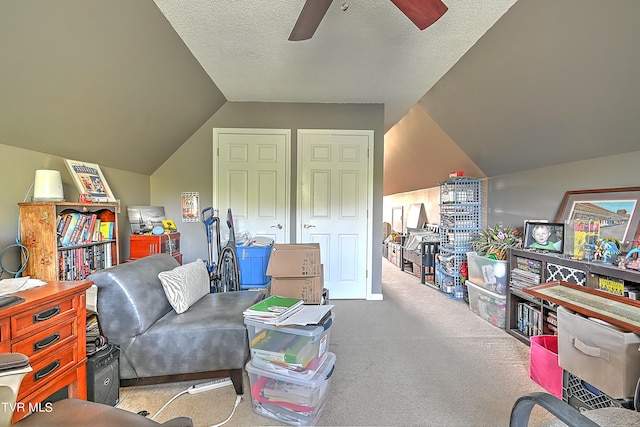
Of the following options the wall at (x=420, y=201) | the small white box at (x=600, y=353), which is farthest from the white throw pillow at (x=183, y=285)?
the wall at (x=420, y=201)

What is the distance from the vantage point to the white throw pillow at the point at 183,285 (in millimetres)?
1942

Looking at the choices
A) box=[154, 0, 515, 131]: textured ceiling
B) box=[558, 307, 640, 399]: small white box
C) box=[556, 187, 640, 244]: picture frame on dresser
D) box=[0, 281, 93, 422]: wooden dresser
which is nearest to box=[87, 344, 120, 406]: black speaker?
box=[0, 281, 93, 422]: wooden dresser

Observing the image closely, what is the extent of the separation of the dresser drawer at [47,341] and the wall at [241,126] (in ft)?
7.63

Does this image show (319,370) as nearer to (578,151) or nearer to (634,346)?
(634,346)

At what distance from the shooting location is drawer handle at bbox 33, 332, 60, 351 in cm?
123

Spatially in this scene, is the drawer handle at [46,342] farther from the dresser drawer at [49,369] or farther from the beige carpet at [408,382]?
the beige carpet at [408,382]

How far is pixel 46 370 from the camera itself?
4.12 feet

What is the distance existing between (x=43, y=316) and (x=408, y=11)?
228 cm

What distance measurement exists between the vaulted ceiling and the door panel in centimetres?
55

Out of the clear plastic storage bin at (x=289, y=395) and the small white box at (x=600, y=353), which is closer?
the small white box at (x=600, y=353)

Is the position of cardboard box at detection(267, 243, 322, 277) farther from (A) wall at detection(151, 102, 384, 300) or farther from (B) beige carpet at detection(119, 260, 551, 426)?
(A) wall at detection(151, 102, 384, 300)

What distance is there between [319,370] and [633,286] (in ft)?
6.75

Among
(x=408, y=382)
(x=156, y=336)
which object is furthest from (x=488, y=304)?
(x=156, y=336)

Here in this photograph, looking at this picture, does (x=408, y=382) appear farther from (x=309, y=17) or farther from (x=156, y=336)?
(x=309, y=17)
